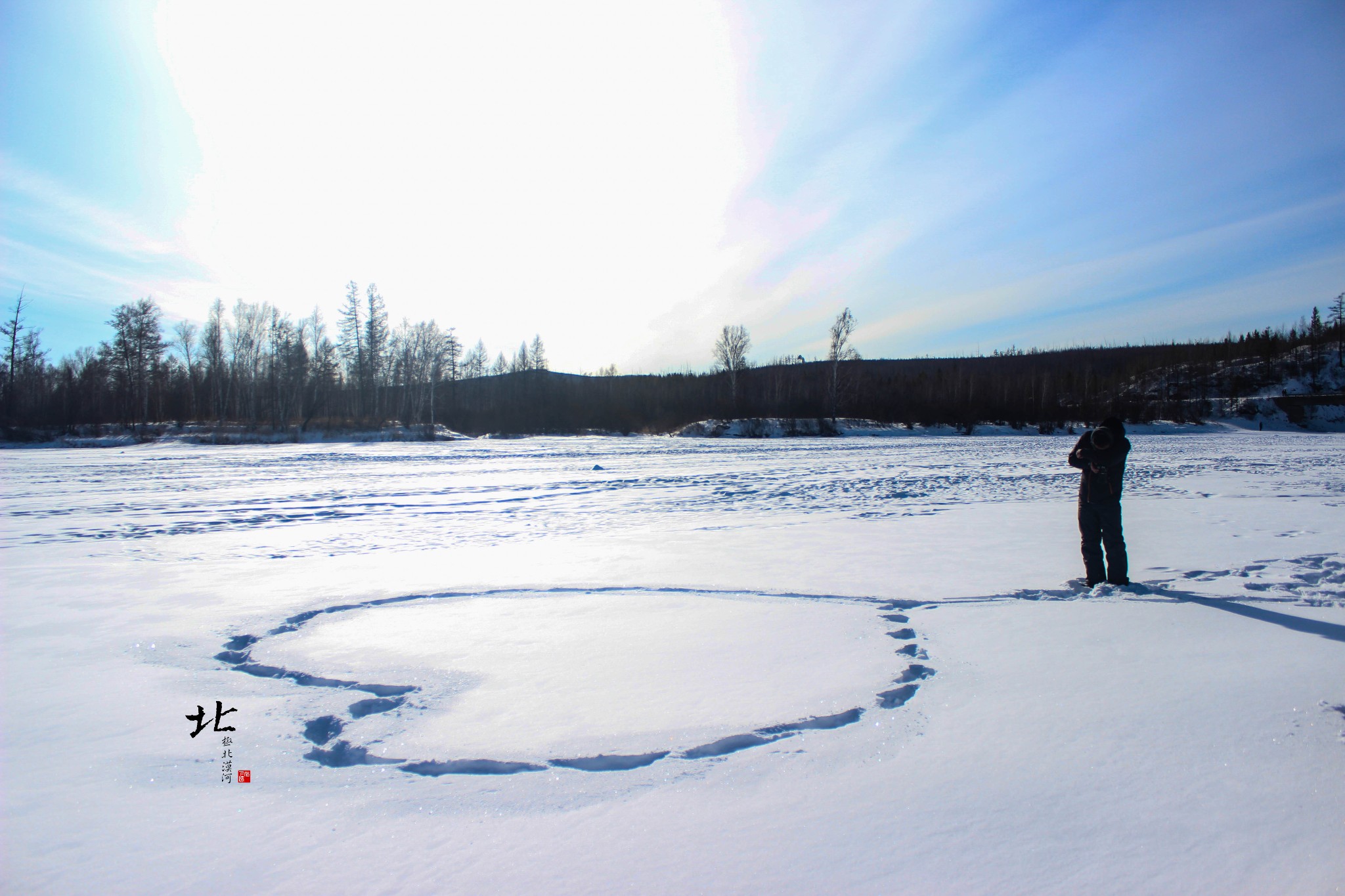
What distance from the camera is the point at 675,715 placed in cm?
269

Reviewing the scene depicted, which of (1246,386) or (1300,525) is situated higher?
(1246,386)

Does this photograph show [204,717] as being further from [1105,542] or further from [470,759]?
[1105,542]

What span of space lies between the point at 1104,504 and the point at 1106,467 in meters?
0.28

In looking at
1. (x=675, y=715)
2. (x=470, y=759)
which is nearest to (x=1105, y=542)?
(x=675, y=715)

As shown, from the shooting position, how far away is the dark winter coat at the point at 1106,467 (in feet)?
15.8

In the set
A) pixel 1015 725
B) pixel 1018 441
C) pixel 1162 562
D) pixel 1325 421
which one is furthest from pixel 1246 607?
pixel 1325 421

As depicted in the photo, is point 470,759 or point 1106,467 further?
point 1106,467

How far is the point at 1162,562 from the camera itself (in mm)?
5512

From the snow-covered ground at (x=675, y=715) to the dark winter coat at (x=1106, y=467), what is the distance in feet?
2.32

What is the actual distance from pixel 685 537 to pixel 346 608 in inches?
136

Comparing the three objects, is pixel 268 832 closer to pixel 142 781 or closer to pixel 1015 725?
Answer: pixel 142 781

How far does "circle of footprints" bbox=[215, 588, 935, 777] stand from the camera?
90.4 inches

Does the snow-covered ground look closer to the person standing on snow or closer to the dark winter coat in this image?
the person standing on snow

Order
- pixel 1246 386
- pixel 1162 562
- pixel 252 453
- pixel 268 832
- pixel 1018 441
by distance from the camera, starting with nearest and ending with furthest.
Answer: pixel 268 832 < pixel 1162 562 < pixel 252 453 < pixel 1018 441 < pixel 1246 386
